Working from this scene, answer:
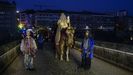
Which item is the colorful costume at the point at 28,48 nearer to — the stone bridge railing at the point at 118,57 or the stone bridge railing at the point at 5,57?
the stone bridge railing at the point at 5,57

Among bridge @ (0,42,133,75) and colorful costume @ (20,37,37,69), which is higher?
colorful costume @ (20,37,37,69)

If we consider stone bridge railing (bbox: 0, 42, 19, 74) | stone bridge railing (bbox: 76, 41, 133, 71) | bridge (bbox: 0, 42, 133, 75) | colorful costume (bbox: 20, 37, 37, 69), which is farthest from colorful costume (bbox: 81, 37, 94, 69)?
stone bridge railing (bbox: 0, 42, 19, 74)

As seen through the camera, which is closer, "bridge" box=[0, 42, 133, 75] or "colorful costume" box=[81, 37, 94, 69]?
"bridge" box=[0, 42, 133, 75]

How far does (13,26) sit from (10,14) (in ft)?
28.4

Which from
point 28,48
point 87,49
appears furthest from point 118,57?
point 28,48

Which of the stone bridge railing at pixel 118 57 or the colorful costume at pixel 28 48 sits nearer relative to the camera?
the colorful costume at pixel 28 48

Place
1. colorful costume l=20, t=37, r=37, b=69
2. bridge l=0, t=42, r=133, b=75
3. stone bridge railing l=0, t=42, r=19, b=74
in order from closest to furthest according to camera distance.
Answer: bridge l=0, t=42, r=133, b=75 < colorful costume l=20, t=37, r=37, b=69 < stone bridge railing l=0, t=42, r=19, b=74

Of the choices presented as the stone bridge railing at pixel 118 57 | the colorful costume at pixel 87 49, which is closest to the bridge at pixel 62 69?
the stone bridge railing at pixel 118 57

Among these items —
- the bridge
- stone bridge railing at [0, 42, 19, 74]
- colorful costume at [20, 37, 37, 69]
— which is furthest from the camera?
stone bridge railing at [0, 42, 19, 74]

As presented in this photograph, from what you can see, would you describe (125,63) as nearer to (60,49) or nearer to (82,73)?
(82,73)

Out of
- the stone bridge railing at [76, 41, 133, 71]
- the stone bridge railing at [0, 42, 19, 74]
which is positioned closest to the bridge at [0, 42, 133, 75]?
the stone bridge railing at [0, 42, 19, 74]

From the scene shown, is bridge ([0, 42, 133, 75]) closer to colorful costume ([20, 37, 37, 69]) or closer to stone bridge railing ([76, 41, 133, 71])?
stone bridge railing ([76, 41, 133, 71])

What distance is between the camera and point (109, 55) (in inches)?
907

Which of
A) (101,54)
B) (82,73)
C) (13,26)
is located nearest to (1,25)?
(13,26)
